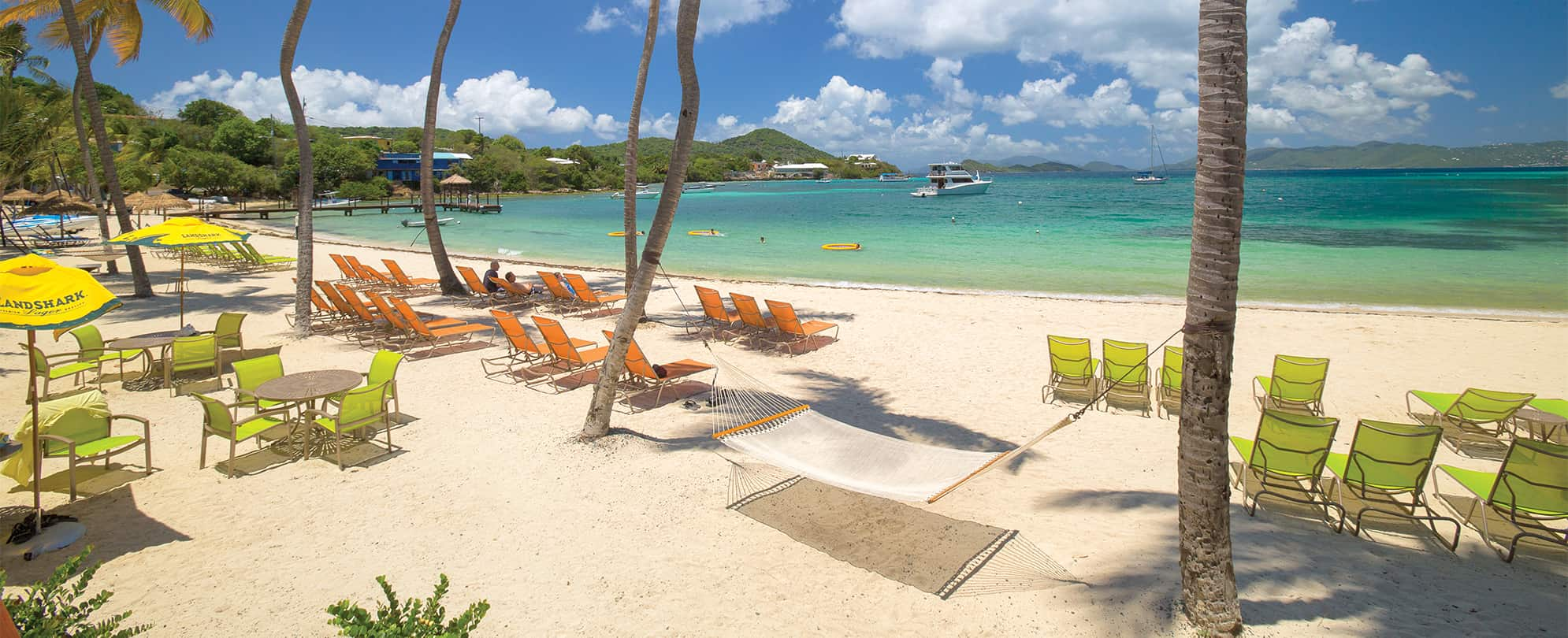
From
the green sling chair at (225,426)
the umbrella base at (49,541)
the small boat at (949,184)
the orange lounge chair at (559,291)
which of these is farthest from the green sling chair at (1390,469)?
the small boat at (949,184)

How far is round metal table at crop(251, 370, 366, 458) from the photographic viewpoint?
580cm

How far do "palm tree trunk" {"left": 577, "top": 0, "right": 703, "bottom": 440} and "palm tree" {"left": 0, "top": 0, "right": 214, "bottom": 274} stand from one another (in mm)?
13748

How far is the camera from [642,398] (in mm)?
7613

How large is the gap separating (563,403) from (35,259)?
403cm

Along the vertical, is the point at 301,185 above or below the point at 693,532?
above

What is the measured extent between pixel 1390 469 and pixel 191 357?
11030mm

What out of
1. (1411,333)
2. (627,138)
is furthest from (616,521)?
(1411,333)

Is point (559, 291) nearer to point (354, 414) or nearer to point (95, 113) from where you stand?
point (354, 414)

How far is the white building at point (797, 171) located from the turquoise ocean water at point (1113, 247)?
12691 centimetres

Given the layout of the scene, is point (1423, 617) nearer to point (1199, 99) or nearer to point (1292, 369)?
point (1199, 99)

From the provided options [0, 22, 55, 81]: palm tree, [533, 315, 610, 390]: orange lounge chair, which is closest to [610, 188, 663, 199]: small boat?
[0, 22, 55, 81]: palm tree

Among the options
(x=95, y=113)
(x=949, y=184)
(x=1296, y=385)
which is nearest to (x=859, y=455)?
(x=1296, y=385)

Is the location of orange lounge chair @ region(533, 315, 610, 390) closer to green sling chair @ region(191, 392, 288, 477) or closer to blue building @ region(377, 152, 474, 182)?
green sling chair @ region(191, 392, 288, 477)

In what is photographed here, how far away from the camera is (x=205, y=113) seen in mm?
82312
